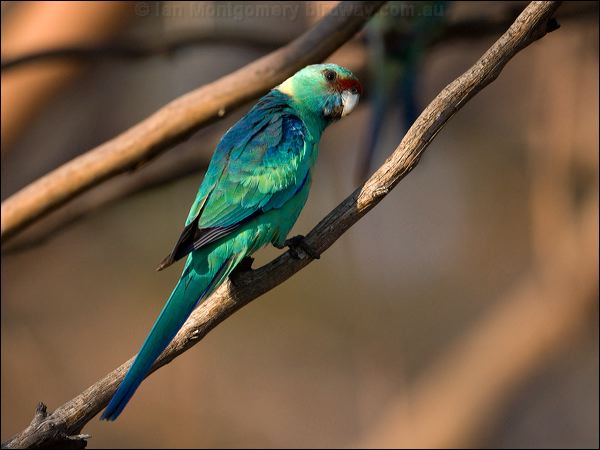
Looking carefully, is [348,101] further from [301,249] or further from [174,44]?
[174,44]

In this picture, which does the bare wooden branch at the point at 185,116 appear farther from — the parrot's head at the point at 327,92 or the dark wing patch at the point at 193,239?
the dark wing patch at the point at 193,239

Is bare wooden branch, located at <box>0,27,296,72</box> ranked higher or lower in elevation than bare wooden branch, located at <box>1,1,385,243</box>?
higher

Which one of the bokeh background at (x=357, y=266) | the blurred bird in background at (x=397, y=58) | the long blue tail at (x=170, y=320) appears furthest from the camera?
the bokeh background at (x=357, y=266)

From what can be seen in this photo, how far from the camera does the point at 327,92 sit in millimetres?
1796

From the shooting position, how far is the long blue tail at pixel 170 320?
126cm

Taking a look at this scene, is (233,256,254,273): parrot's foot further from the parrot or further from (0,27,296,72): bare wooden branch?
(0,27,296,72): bare wooden branch

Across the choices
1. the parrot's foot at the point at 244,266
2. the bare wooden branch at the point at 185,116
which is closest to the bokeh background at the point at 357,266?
the bare wooden branch at the point at 185,116

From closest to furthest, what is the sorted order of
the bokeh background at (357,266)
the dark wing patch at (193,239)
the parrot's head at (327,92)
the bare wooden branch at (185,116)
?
the dark wing patch at (193,239) → the parrot's head at (327,92) → the bare wooden branch at (185,116) → the bokeh background at (357,266)

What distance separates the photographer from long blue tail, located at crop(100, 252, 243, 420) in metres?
1.26

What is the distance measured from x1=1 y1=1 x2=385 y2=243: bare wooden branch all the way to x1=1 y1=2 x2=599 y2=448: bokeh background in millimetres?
708

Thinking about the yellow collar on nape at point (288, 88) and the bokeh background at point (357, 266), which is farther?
the bokeh background at point (357, 266)

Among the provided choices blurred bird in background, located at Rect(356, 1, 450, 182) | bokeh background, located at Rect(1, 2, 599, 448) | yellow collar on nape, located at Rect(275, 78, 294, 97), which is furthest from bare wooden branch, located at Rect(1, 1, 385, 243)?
bokeh background, located at Rect(1, 2, 599, 448)

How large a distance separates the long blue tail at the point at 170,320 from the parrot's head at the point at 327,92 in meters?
0.49

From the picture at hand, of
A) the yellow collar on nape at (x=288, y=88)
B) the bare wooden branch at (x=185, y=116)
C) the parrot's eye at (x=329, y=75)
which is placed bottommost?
the parrot's eye at (x=329, y=75)
